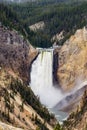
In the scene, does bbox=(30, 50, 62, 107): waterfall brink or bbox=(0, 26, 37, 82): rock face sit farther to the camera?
bbox=(30, 50, 62, 107): waterfall brink

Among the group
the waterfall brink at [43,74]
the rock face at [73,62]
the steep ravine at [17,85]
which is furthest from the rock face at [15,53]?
the rock face at [73,62]

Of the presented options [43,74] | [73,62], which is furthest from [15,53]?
[73,62]

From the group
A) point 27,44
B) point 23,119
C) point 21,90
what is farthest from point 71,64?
point 23,119

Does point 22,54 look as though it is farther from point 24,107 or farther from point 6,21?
point 24,107

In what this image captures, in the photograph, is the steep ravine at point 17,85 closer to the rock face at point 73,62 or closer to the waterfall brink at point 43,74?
the waterfall brink at point 43,74

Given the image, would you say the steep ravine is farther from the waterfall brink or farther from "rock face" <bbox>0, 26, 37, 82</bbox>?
the waterfall brink

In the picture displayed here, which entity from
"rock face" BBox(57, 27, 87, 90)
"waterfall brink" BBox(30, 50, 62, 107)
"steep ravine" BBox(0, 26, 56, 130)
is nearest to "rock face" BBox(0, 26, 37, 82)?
"steep ravine" BBox(0, 26, 56, 130)

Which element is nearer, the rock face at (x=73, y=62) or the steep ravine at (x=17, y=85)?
the steep ravine at (x=17, y=85)
